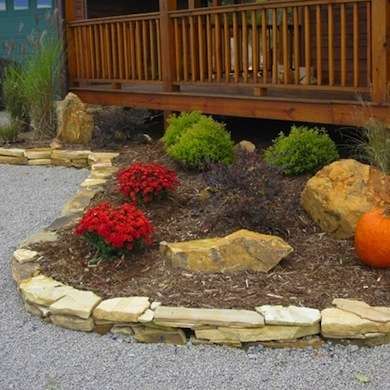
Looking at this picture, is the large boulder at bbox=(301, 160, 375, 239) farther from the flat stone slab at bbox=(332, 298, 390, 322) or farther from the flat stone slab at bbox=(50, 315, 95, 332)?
the flat stone slab at bbox=(50, 315, 95, 332)

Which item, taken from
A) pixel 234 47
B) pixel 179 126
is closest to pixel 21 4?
pixel 234 47

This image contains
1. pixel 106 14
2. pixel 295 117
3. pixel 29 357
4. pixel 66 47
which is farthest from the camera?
pixel 106 14

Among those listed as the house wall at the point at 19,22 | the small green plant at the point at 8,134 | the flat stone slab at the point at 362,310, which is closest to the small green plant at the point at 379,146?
the flat stone slab at the point at 362,310

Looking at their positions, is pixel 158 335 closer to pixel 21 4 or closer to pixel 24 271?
pixel 24 271

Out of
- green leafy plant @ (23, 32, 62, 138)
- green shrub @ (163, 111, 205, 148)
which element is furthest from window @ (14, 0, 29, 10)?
green shrub @ (163, 111, 205, 148)

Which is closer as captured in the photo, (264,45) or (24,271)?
(24,271)

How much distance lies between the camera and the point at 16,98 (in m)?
9.55

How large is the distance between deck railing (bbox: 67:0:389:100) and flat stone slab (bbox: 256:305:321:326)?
305cm

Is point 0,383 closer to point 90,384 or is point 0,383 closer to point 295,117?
point 90,384

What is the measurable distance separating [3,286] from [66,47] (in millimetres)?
6165

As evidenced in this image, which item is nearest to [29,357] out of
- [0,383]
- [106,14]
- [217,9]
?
[0,383]

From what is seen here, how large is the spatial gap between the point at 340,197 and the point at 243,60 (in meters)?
3.15

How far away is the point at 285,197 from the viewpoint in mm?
5637

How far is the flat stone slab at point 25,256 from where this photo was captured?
4855 mm
